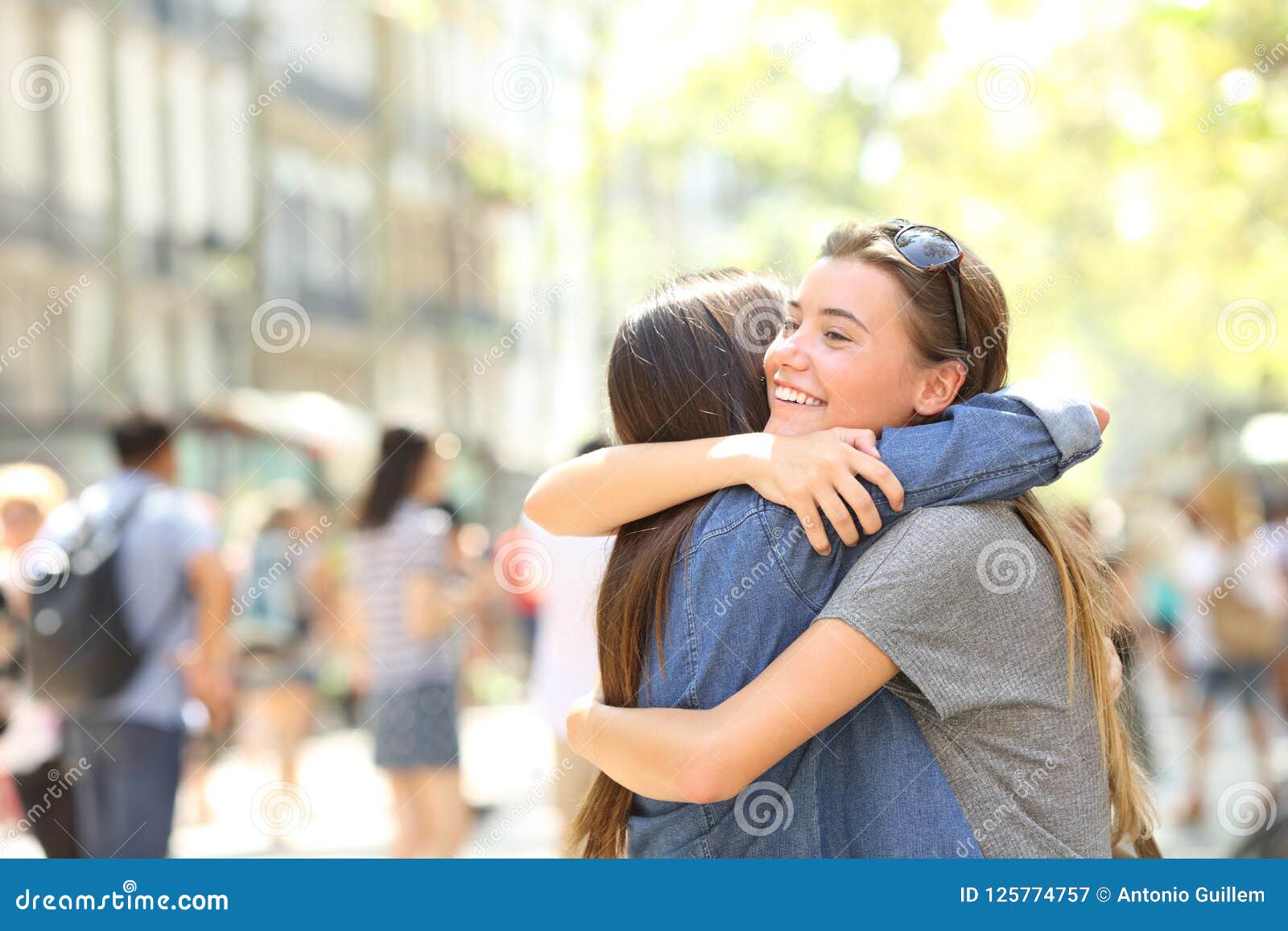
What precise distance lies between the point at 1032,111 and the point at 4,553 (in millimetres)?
10456

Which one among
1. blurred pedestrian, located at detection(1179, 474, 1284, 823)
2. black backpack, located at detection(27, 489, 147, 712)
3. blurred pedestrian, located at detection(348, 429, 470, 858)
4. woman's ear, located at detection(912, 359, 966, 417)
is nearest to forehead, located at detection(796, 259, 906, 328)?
woman's ear, located at detection(912, 359, 966, 417)

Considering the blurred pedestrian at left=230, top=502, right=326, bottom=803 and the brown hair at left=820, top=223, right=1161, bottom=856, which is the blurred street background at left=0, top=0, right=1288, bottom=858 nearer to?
the blurred pedestrian at left=230, top=502, right=326, bottom=803

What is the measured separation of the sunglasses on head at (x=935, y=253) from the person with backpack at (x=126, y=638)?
3702mm

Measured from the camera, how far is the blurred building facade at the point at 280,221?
16828 mm

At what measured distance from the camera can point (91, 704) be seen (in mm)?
4746

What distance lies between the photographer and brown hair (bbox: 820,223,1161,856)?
193 cm

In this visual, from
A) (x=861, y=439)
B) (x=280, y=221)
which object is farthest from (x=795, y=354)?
(x=280, y=221)

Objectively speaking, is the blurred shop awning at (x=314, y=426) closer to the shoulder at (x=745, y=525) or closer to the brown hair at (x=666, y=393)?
the brown hair at (x=666, y=393)

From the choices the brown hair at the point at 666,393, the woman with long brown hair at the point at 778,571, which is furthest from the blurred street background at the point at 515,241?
the woman with long brown hair at the point at 778,571

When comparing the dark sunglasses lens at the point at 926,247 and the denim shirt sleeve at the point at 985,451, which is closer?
the denim shirt sleeve at the point at 985,451

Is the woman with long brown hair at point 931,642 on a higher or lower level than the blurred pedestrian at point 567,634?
higher

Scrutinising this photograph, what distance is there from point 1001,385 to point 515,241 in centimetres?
2314

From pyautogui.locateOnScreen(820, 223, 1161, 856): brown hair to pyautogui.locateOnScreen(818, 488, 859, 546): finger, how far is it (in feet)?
0.95

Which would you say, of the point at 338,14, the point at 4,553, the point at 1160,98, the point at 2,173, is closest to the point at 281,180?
the point at 338,14
